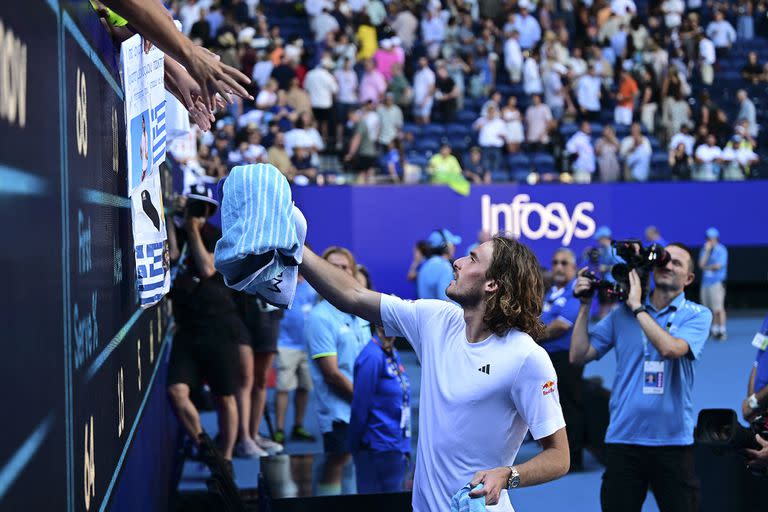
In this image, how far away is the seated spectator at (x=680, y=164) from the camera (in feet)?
61.4

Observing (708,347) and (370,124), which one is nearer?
(708,347)

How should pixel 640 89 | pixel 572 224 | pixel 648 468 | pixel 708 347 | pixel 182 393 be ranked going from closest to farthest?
pixel 648 468 < pixel 182 393 < pixel 708 347 < pixel 572 224 < pixel 640 89

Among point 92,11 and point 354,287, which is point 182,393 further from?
point 92,11

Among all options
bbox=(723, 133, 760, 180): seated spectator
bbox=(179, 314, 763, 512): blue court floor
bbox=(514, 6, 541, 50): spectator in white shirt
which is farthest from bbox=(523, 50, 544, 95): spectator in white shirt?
bbox=(179, 314, 763, 512): blue court floor

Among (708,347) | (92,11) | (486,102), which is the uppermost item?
(486,102)

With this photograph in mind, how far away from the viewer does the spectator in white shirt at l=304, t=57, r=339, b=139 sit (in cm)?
1959

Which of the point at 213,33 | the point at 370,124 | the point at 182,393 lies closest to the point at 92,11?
the point at 182,393

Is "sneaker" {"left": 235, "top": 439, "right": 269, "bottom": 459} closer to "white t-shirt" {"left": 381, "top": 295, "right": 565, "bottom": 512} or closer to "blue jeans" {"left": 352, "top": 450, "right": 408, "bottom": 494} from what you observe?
"blue jeans" {"left": 352, "top": 450, "right": 408, "bottom": 494}

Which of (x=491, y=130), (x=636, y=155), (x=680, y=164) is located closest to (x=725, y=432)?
(x=680, y=164)

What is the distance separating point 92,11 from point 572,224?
1588 centimetres

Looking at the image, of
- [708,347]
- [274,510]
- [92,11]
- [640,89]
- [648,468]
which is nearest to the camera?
[92,11]

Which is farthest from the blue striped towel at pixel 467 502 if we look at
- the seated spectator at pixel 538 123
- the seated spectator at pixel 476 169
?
the seated spectator at pixel 538 123

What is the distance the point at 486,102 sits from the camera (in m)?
21.3

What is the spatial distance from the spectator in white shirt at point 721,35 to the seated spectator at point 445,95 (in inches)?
293
